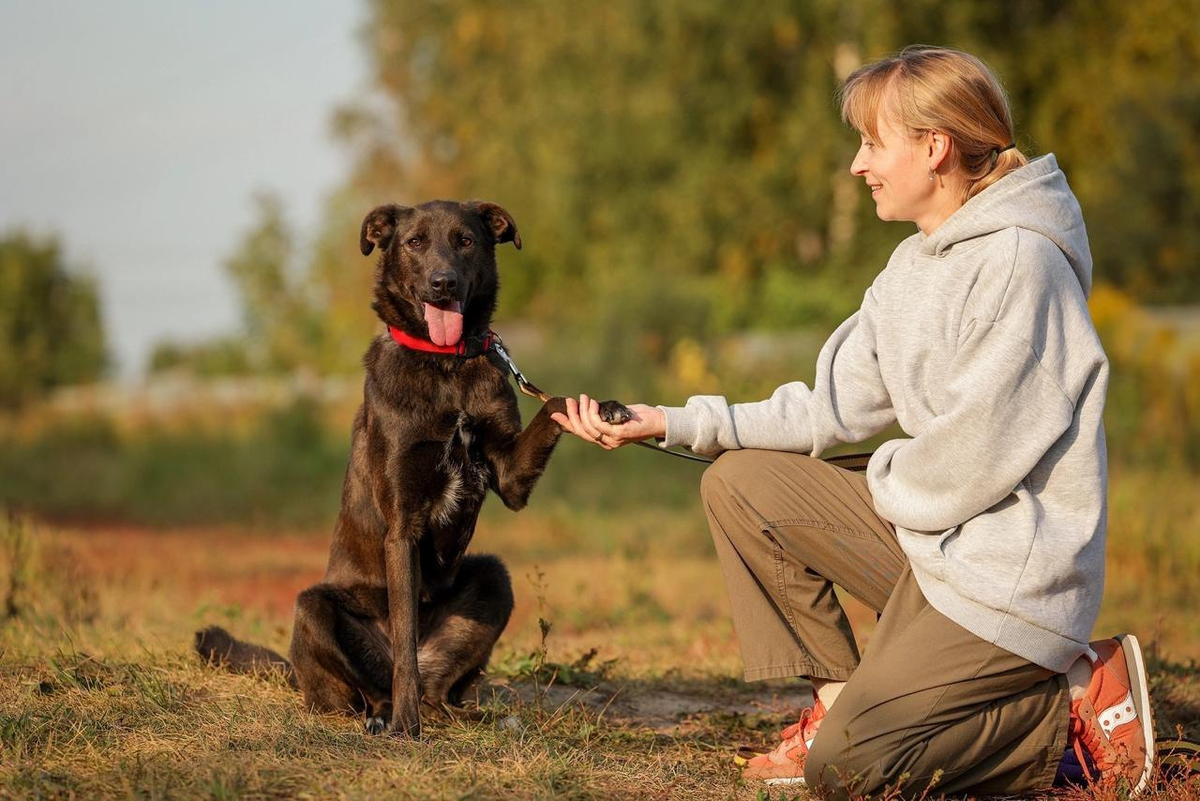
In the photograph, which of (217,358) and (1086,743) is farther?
(217,358)

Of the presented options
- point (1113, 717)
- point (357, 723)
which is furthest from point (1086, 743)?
point (357, 723)

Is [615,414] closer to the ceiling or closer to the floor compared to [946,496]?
closer to the ceiling

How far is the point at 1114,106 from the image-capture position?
16656mm

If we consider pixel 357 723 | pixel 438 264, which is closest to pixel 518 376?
pixel 438 264

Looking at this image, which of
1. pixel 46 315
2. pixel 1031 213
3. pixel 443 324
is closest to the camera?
pixel 1031 213

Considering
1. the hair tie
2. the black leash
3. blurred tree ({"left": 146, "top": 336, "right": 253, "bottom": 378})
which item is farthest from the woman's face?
blurred tree ({"left": 146, "top": 336, "right": 253, "bottom": 378})

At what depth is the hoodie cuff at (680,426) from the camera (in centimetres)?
355

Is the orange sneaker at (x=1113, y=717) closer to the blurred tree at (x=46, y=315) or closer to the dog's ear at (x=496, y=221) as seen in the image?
the dog's ear at (x=496, y=221)

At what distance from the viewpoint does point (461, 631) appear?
3832mm

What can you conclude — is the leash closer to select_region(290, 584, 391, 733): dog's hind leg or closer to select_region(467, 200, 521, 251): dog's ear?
select_region(467, 200, 521, 251): dog's ear

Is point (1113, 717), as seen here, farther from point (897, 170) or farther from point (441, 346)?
point (441, 346)

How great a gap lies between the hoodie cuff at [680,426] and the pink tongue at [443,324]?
28.4 inches

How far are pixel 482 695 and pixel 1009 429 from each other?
2.01 metres

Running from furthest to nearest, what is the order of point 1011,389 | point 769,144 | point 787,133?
point 769,144 < point 787,133 < point 1011,389
